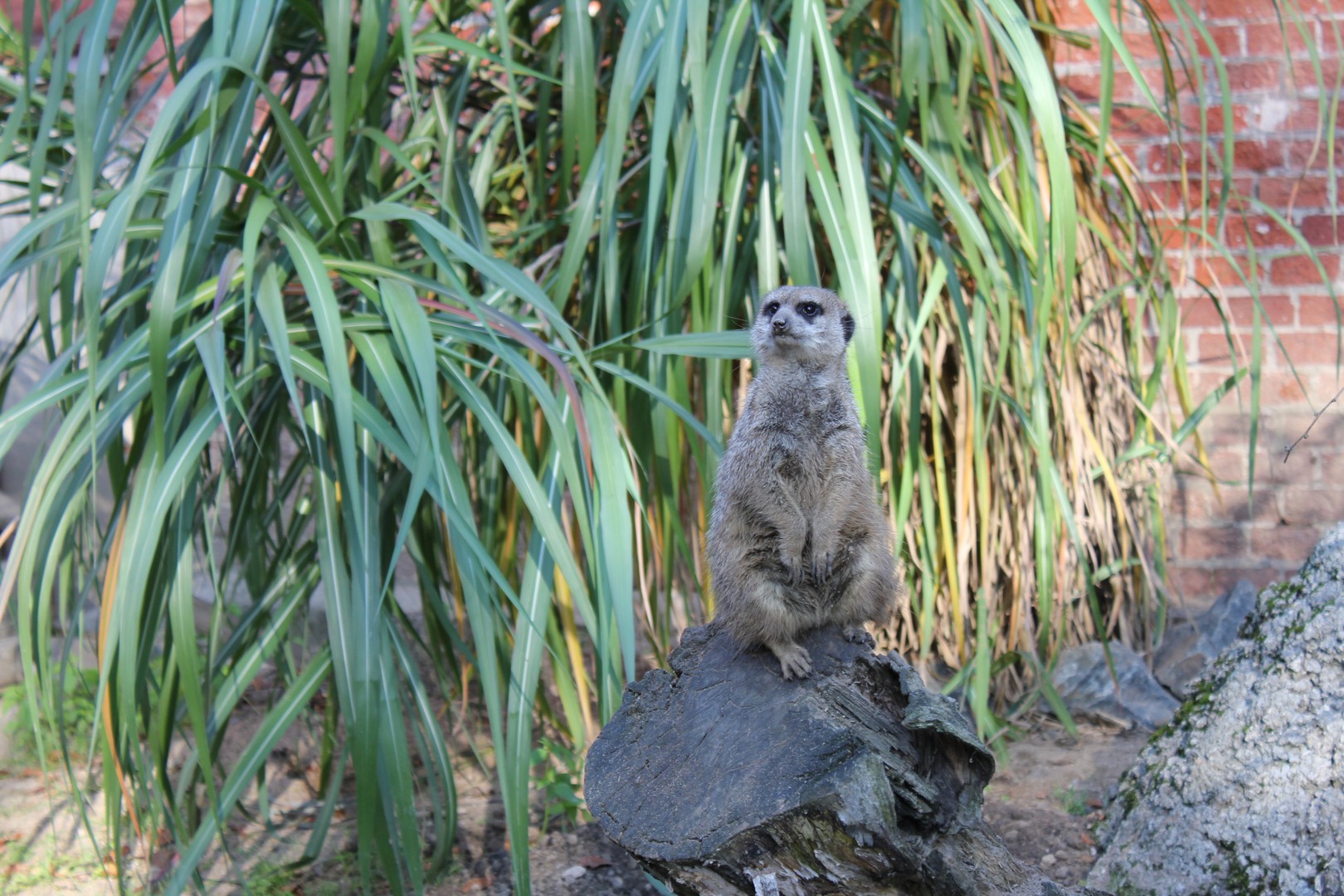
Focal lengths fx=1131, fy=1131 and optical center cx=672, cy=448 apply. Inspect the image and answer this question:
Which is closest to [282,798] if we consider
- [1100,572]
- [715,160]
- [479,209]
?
[479,209]

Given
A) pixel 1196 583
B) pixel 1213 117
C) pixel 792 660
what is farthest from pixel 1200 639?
pixel 792 660

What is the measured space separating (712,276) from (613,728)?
3.67 ft

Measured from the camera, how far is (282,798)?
9.09 ft

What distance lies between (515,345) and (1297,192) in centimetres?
231

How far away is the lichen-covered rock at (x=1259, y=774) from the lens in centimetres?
162

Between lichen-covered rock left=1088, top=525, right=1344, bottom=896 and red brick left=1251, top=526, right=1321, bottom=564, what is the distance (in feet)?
4.52

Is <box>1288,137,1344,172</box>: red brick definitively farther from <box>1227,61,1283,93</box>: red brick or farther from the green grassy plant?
the green grassy plant

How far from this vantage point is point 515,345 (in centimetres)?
206

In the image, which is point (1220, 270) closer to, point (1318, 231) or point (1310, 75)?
point (1318, 231)

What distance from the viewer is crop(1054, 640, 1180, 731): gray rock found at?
2.75 metres

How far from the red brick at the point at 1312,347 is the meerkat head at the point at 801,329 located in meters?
2.02

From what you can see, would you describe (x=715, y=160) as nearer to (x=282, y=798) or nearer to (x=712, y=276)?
(x=712, y=276)

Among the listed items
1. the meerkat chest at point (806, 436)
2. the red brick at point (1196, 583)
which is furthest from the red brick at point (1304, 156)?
the meerkat chest at point (806, 436)

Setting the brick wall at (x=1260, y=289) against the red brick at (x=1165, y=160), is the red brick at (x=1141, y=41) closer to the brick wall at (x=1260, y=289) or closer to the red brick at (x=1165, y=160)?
the brick wall at (x=1260, y=289)
